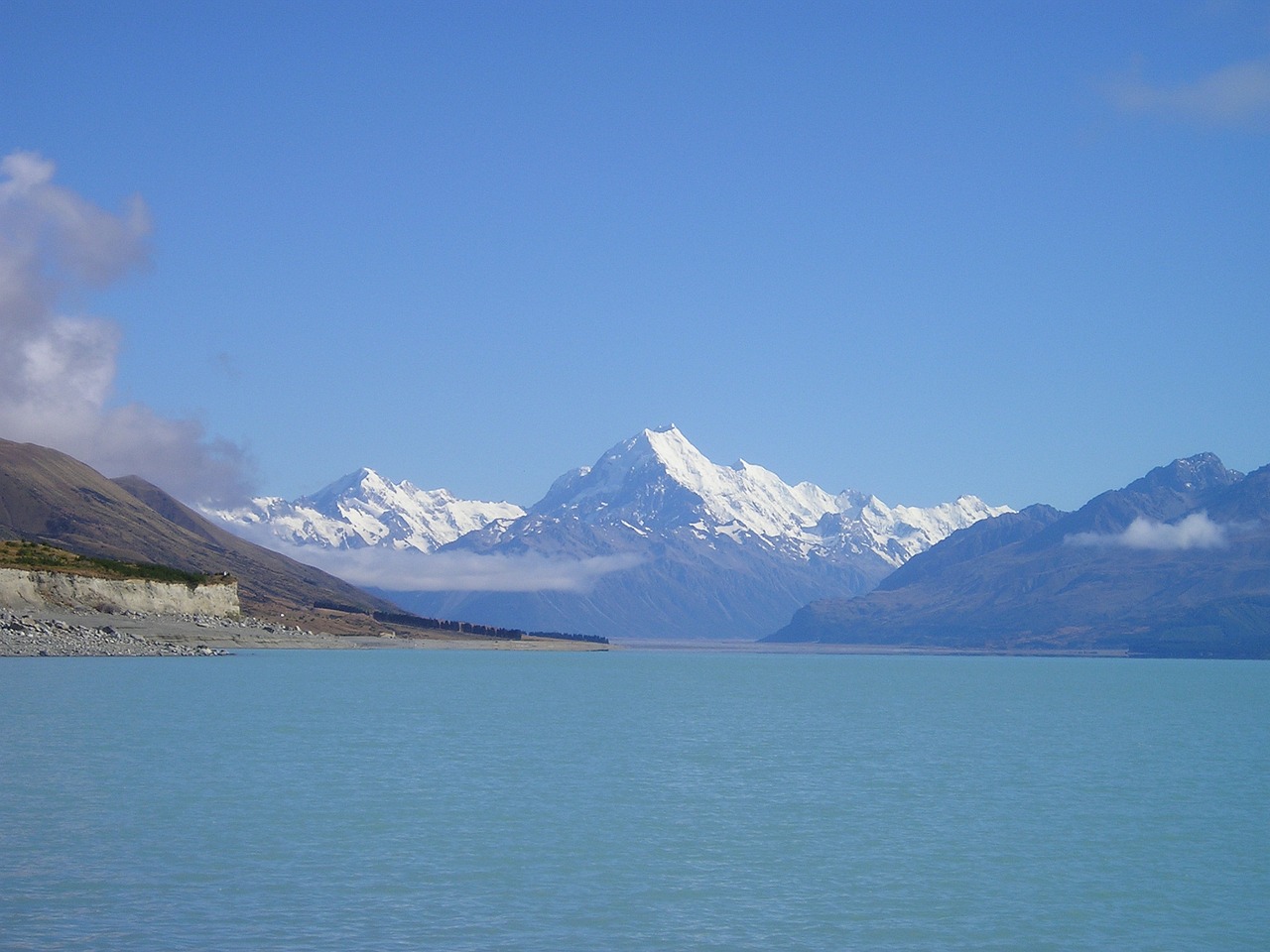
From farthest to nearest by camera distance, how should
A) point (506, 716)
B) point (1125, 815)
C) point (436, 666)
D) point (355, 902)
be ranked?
point (436, 666)
point (506, 716)
point (1125, 815)
point (355, 902)

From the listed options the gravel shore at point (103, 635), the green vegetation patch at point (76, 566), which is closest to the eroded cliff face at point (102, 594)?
the green vegetation patch at point (76, 566)

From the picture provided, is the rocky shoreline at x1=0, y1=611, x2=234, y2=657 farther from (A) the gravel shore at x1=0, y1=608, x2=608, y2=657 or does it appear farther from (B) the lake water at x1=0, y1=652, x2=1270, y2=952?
(B) the lake water at x1=0, y1=652, x2=1270, y2=952

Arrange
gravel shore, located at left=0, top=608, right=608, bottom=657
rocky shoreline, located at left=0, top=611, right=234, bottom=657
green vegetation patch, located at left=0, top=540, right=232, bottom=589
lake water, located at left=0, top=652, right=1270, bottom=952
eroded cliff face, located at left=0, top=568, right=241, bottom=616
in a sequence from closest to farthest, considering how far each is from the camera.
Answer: lake water, located at left=0, top=652, right=1270, bottom=952 < rocky shoreline, located at left=0, top=611, right=234, bottom=657 < gravel shore, located at left=0, top=608, right=608, bottom=657 < eroded cliff face, located at left=0, top=568, right=241, bottom=616 < green vegetation patch, located at left=0, top=540, right=232, bottom=589

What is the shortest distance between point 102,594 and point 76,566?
24.7 ft

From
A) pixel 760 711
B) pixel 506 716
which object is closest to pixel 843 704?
pixel 760 711

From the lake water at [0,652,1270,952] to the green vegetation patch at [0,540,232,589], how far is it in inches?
3095

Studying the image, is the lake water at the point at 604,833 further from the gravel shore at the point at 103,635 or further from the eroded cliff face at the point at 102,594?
the eroded cliff face at the point at 102,594

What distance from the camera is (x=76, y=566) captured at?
165875mm

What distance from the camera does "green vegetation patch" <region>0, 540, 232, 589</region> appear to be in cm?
15430

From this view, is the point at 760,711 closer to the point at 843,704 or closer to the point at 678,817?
the point at 843,704

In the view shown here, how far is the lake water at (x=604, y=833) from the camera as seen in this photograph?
29188 millimetres

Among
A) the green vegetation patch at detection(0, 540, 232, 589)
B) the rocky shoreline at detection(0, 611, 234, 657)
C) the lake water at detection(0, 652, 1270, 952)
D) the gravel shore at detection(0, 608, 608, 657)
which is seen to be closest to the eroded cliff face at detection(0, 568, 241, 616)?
the green vegetation patch at detection(0, 540, 232, 589)

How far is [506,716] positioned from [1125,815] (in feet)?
152

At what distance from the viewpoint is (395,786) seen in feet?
160
